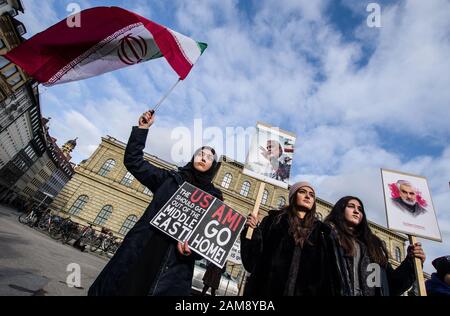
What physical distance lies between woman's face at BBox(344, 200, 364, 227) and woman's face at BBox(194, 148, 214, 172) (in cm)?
182

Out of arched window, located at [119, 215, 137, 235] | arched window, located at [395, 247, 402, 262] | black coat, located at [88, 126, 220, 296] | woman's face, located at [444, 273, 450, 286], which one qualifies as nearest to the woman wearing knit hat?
black coat, located at [88, 126, 220, 296]

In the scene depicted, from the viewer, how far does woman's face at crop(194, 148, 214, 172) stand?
2.77 m

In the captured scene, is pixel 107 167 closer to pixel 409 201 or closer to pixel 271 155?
pixel 271 155

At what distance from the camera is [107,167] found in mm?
26594

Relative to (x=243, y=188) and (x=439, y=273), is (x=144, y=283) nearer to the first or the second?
(x=439, y=273)

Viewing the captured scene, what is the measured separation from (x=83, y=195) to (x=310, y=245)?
90.6ft

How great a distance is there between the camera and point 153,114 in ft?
9.21

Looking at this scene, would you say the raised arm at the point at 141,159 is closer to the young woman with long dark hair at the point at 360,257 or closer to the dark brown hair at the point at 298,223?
the dark brown hair at the point at 298,223

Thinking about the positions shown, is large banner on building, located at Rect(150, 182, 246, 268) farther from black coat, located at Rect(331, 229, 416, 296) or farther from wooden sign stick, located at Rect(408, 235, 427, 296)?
wooden sign stick, located at Rect(408, 235, 427, 296)

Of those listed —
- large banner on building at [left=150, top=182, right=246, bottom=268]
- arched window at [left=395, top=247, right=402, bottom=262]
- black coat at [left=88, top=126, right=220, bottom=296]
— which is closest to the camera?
black coat at [left=88, top=126, right=220, bottom=296]

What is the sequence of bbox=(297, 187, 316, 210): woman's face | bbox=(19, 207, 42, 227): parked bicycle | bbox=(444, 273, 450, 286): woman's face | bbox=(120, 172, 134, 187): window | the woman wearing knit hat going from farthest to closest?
bbox=(120, 172, 134, 187): window, bbox=(19, 207, 42, 227): parked bicycle, bbox=(444, 273, 450, 286): woman's face, bbox=(297, 187, 316, 210): woman's face, the woman wearing knit hat

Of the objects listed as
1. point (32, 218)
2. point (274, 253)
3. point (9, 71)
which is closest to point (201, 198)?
point (274, 253)

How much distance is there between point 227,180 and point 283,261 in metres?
25.6
